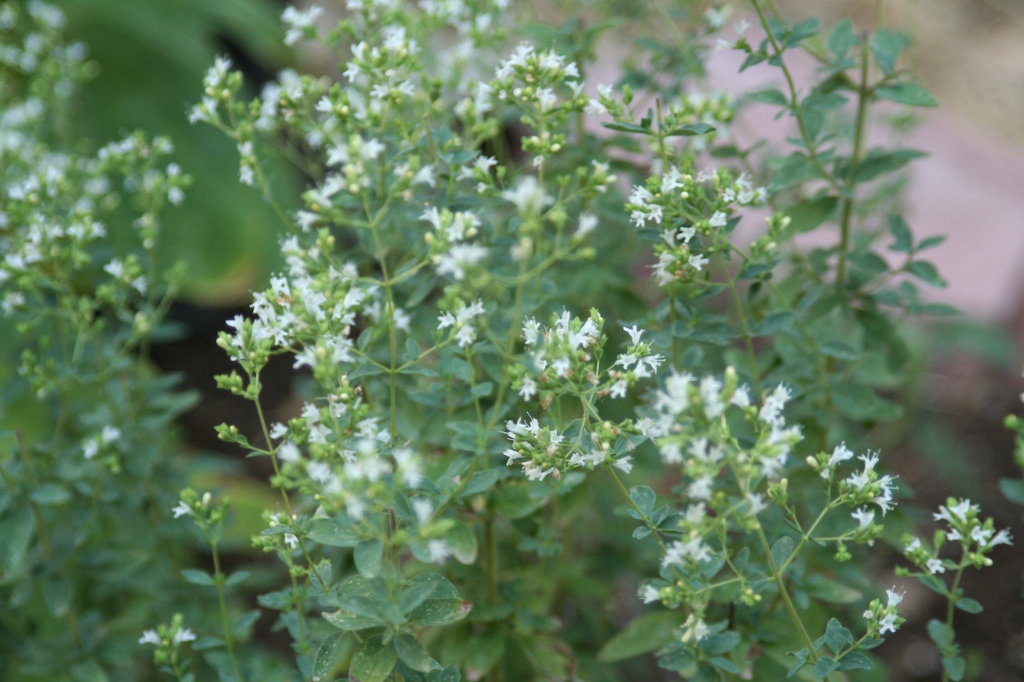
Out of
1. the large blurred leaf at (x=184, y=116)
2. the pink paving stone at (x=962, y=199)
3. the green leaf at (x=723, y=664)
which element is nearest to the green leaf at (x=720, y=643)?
the green leaf at (x=723, y=664)

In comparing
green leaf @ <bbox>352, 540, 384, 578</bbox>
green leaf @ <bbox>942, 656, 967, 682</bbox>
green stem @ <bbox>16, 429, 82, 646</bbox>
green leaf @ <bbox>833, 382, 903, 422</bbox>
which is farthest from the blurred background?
green leaf @ <bbox>352, 540, 384, 578</bbox>

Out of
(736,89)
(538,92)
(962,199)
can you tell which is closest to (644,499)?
(538,92)

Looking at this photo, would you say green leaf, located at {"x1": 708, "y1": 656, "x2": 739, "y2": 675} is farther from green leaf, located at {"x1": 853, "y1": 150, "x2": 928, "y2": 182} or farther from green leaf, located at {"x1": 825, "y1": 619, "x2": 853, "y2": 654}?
green leaf, located at {"x1": 853, "y1": 150, "x2": 928, "y2": 182}

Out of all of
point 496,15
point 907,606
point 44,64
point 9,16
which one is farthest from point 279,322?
point 907,606

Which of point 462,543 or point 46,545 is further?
point 46,545

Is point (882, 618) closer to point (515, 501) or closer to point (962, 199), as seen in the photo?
point (515, 501)

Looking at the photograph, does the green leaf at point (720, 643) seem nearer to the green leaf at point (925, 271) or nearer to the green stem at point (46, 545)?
the green leaf at point (925, 271)
